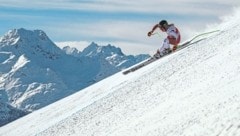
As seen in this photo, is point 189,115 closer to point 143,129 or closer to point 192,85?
point 143,129

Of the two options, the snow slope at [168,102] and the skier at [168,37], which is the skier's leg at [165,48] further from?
the snow slope at [168,102]

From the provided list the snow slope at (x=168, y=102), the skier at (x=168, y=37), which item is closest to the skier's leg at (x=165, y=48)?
the skier at (x=168, y=37)

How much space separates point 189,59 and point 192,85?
Result: 19.3 ft

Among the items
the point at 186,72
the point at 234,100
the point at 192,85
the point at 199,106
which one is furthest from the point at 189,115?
the point at 186,72

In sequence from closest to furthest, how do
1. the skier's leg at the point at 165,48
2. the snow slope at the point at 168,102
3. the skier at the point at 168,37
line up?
the snow slope at the point at 168,102 < the skier at the point at 168,37 < the skier's leg at the point at 165,48

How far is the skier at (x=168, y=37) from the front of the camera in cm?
3031

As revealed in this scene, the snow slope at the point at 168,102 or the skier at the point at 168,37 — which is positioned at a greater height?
the skier at the point at 168,37

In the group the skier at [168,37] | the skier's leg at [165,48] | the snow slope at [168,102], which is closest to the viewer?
the snow slope at [168,102]

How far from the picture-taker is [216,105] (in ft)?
45.6

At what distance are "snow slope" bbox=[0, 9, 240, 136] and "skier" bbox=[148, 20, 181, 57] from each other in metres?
2.04

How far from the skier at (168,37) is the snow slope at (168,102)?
2.04 m

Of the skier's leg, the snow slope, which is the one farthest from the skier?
the snow slope

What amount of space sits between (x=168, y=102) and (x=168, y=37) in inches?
505

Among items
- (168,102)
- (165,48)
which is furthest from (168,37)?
(168,102)
